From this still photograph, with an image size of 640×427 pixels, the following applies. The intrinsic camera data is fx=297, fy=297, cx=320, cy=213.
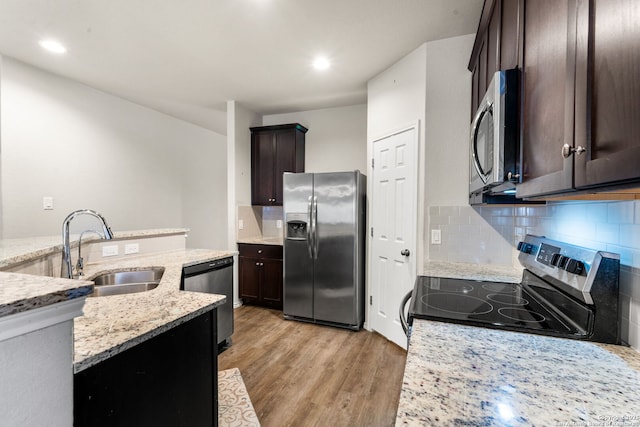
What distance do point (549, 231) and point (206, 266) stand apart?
7.70 feet

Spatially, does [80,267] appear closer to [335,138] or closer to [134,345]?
[134,345]

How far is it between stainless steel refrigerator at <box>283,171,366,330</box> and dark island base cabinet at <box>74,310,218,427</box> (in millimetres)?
1969

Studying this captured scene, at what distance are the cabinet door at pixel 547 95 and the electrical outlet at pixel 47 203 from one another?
3.89 m

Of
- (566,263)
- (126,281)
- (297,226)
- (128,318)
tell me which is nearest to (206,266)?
(126,281)

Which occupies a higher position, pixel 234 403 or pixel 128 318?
pixel 128 318

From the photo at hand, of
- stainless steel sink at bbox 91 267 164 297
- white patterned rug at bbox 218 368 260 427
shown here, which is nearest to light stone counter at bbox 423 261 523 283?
white patterned rug at bbox 218 368 260 427

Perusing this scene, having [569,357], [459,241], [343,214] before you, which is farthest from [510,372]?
[343,214]

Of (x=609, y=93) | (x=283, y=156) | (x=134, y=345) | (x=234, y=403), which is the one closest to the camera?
(x=609, y=93)

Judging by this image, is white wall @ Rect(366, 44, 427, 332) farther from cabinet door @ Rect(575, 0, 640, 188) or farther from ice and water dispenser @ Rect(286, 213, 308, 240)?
cabinet door @ Rect(575, 0, 640, 188)

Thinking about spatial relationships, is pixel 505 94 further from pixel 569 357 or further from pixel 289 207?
pixel 289 207

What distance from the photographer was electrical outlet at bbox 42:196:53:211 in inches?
115

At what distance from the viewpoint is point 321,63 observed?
278 cm

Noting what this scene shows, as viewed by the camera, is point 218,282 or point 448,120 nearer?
point 448,120

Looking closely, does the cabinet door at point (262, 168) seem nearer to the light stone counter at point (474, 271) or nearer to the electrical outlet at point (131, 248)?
the electrical outlet at point (131, 248)
